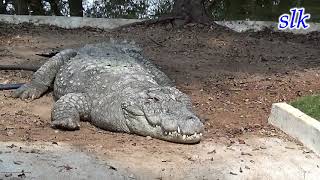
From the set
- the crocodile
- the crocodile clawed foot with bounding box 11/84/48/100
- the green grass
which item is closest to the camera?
the crocodile

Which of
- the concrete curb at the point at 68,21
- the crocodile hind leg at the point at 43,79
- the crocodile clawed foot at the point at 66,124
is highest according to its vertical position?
the concrete curb at the point at 68,21

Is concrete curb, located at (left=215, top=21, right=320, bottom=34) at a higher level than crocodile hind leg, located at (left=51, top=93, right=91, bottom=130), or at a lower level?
higher

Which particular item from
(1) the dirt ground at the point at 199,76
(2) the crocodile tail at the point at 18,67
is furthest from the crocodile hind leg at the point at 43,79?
(2) the crocodile tail at the point at 18,67

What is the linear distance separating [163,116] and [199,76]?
2.49 metres

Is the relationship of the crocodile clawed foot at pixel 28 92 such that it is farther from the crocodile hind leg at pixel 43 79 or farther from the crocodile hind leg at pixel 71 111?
the crocodile hind leg at pixel 71 111

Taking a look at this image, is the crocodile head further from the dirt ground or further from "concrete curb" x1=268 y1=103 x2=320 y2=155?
"concrete curb" x1=268 y1=103 x2=320 y2=155

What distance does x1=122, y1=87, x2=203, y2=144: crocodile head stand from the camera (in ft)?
12.9

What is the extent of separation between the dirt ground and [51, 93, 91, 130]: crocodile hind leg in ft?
0.27

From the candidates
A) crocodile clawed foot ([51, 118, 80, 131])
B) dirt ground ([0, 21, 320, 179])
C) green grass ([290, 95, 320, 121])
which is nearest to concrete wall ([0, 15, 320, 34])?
dirt ground ([0, 21, 320, 179])

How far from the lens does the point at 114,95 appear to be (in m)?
4.55

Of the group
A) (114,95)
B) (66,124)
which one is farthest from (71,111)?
(114,95)

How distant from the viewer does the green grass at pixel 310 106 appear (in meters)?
4.46

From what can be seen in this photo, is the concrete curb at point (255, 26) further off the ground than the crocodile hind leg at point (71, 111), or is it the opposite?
the concrete curb at point (255, 26)

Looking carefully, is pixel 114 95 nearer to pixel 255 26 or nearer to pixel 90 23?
pixel 90 23
